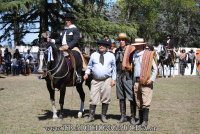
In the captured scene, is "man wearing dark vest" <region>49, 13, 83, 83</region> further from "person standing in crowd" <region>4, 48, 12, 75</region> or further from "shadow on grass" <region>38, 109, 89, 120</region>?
"person standing in crowd" <region>4, 48, 12, 75</region>

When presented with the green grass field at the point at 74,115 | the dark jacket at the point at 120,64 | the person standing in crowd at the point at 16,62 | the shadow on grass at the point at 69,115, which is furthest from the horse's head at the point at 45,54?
the person standing in crowd at the point at 16,62

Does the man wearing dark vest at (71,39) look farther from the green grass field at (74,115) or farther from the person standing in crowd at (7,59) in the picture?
the person standing in crowd at (7,59)

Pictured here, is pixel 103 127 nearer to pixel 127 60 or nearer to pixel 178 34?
pixel 127 60

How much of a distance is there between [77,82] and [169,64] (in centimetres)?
1704

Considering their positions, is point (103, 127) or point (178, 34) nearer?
point (103, 127)

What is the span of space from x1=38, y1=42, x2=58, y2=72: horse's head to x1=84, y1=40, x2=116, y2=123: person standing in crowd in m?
1.07

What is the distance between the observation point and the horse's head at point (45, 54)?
9212mm

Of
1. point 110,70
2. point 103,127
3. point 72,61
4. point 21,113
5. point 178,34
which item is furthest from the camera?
point 178,34

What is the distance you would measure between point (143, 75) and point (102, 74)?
1.26 meters

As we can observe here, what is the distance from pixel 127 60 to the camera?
9148mm

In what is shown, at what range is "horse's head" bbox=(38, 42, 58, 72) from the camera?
921cm

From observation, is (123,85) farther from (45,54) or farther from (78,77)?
(45,54)

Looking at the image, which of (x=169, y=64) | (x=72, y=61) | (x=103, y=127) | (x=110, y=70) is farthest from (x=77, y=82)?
(x=169, y=64)

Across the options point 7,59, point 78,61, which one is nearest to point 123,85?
point 78,61
